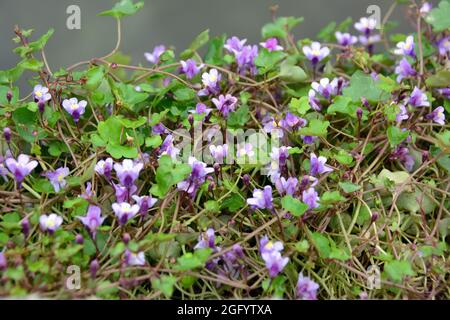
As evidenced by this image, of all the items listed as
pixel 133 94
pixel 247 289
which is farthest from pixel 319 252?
pixel 133 94

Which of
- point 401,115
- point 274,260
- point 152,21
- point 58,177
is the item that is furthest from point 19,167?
point 152,21

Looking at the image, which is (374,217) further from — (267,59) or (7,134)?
(7,134)

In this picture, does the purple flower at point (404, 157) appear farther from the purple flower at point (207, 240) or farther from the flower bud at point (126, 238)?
the flower bud at point (126, 238)

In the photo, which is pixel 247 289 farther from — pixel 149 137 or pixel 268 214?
pixel 149 137

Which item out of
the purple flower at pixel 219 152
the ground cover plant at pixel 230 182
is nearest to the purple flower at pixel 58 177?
the ground cover plant at pixel 230 182

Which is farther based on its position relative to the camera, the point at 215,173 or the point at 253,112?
the point at 253,112

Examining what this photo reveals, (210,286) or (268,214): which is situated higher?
(268,214)
